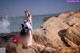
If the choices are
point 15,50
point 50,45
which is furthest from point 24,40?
point 50,45

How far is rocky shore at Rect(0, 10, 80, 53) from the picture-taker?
3717 millimetres

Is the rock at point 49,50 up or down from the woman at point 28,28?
down

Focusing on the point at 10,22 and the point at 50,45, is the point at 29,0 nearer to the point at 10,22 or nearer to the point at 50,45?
the point at 10,22

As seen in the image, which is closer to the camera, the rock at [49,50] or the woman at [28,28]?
the rock at [49,50]

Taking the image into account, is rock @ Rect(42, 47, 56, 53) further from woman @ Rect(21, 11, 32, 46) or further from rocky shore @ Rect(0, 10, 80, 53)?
woman @ Rect(21, 11, 32, 46)

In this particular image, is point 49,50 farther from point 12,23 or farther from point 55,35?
point 12,23

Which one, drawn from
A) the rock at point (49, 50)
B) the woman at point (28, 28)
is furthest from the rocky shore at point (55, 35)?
the woman at point (28, 28)

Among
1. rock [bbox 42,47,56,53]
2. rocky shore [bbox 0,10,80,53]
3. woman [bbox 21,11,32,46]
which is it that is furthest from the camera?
woman [bbox 21,11,32,46]

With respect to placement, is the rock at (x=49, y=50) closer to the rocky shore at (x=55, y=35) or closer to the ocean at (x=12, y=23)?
the rocky shore at (x=55, y=35)

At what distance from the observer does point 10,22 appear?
4.10 m

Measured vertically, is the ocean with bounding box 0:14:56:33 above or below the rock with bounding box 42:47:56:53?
above

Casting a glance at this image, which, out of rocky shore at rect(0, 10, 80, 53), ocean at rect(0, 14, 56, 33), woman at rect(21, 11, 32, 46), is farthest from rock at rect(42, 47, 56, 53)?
ocean at rect(0, 14, 56, 33)

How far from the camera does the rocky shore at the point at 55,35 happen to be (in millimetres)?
3717

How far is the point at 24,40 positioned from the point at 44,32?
493 mm
